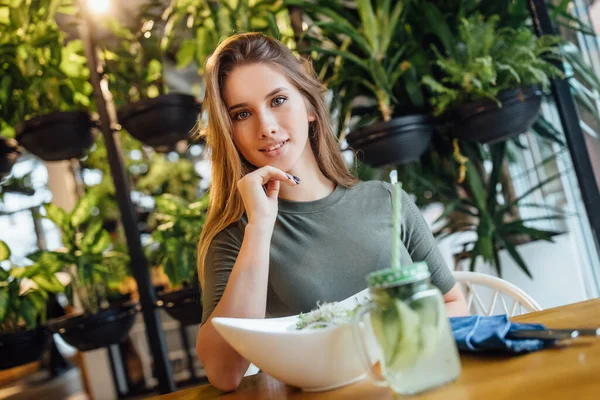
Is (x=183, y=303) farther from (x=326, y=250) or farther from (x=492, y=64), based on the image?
(x=492, y=64)

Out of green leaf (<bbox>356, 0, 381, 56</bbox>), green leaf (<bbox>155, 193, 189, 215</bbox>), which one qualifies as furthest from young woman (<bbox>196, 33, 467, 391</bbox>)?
green leaf (<bbox>155, 193, 189, 215</bbox>)

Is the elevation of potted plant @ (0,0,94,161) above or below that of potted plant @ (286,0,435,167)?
above

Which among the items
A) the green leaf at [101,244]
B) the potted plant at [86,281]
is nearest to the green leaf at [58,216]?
the potted plant at [86,281]

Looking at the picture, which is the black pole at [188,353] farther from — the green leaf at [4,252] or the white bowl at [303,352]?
the white bowl at [303,352]

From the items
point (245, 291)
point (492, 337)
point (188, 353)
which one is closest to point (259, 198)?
point (245, 291)

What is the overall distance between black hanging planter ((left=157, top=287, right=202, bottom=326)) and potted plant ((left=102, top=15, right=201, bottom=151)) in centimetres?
63

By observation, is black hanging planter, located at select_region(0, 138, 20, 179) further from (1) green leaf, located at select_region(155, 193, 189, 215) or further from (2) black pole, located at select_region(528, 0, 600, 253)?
(2) black pole, located at select_region(528, 0, 600, 253)

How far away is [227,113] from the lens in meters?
1.47

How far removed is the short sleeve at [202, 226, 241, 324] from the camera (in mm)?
1359

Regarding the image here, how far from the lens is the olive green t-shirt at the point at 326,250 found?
1.44 m

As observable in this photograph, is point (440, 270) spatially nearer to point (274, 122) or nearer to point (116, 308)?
point (274, 122)

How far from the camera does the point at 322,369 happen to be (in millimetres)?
928

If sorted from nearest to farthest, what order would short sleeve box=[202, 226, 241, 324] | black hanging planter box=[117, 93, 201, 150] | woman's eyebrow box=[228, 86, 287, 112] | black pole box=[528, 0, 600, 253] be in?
short sleeve box=[202, 226, 241, 324]
woman's eyebrow box=[228, 86, 287, 112]
black pole box=[528, 0, 600, 253]
black hanging planter box=[117, 93, 201, 150]

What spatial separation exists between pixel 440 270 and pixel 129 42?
219cm
